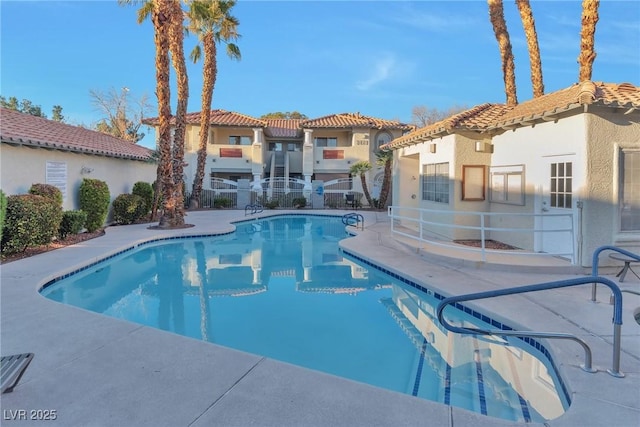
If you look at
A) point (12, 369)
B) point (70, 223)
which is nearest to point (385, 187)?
point (70, 223)

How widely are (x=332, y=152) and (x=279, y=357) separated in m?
27.9

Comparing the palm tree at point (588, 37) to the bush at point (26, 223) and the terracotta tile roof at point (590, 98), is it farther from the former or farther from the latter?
the bush at point (26, 223)

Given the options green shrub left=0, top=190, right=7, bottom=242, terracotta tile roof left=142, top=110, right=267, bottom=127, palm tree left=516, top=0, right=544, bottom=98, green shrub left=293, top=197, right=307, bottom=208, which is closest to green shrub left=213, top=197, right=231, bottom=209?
green shrub left=293, top=197, right=307, bottom=208

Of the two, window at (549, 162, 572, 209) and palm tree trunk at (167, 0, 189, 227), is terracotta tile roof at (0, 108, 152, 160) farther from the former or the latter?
window at (549, 162, 572, 209)

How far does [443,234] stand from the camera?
13234 mm

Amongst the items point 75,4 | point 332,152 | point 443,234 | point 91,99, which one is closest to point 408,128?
point 332,152

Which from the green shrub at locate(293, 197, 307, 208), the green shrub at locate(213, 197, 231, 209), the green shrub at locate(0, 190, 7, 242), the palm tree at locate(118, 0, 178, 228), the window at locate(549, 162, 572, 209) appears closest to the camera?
the window at locate(549, 162, 572, 209)

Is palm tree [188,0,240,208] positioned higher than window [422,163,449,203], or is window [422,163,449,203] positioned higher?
palm tree [188,0,240,208]

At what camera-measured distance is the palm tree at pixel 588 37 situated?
12.4 meters

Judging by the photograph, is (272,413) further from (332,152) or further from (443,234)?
(332,152)

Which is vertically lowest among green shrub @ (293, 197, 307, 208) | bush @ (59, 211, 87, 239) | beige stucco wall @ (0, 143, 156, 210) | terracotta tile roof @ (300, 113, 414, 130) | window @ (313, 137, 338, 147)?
bush @ (59, 211, 87, 239)

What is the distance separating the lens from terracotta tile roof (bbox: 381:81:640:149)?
800 cm

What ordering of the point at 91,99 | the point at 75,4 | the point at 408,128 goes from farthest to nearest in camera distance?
the point at 91,99
the point at 408,128
the point at 75,4

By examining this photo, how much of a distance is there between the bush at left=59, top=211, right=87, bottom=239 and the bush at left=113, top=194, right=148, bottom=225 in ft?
14.4
